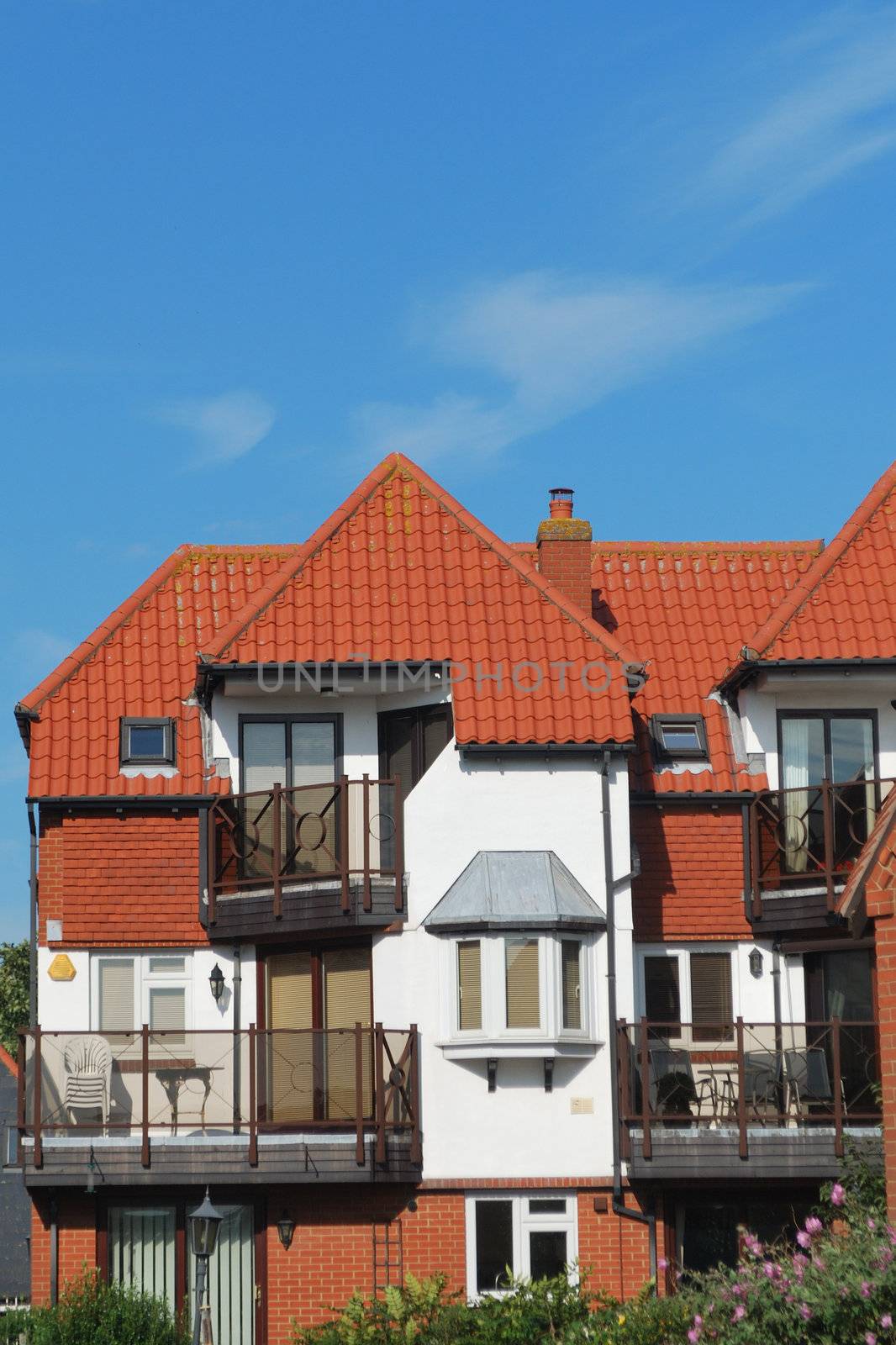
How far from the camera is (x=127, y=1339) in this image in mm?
21250

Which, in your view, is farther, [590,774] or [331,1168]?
[590,774]

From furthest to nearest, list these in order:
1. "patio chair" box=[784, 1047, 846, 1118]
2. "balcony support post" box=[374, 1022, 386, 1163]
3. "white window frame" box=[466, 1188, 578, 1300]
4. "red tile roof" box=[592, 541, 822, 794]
Result: "red tile roof" box=[592, 541, 822, 794], "white window frame" box=[466, 1188, 578, 1300], "patio chair" box=[784, 1047, 846, 1118], "balcony support post" box=[374, 1022, 386, 1163]

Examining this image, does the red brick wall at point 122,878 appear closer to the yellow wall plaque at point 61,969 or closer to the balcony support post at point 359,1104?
the yellow wall plaque at point 61,969

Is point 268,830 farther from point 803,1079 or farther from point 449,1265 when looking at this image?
point 803,1079

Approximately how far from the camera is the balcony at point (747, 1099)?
22.1m

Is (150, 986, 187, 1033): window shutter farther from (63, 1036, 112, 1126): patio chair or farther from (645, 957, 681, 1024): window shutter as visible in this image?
(645, 957, 681, 1024): window shutter

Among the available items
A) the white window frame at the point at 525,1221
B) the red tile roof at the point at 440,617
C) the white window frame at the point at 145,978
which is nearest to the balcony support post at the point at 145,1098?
the white window frame at the point at 145,978

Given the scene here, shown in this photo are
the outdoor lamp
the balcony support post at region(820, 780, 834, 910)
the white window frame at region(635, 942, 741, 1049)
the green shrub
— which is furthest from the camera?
the white window frame at region(635, 942, 741, 1049)

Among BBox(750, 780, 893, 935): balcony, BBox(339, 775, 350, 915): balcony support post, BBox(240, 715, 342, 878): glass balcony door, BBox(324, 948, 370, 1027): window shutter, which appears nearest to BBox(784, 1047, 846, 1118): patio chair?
BBox(750, 780, 893, 935): balcony

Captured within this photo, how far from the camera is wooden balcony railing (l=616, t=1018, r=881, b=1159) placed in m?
22.2

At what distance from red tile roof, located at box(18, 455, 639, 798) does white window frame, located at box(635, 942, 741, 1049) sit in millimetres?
2962

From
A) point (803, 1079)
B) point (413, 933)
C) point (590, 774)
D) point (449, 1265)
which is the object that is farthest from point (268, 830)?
point (803, 1079)

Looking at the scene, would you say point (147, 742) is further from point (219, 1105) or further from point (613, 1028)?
point (613, 1028)

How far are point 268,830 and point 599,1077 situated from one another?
490cm
